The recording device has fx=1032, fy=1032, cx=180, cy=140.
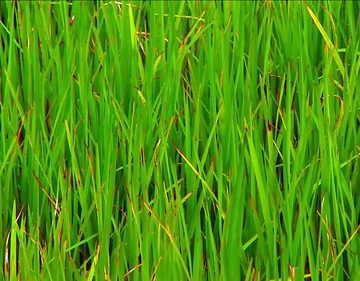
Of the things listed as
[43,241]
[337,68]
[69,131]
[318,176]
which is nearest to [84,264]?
[43,241]

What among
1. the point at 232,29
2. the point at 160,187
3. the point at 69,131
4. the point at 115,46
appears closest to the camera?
the point at 160,187

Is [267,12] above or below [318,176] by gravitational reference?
above

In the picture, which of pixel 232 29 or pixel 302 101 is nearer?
pixel 302 101

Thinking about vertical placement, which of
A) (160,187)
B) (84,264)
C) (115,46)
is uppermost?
(115,46)

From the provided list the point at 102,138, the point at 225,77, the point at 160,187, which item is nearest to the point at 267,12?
the point at 225,77

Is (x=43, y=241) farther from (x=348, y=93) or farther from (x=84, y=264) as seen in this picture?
(x=348, y=93)

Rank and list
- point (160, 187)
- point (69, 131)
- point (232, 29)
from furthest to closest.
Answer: point (232, 29)
point (69, 131)
point (160, 187)
